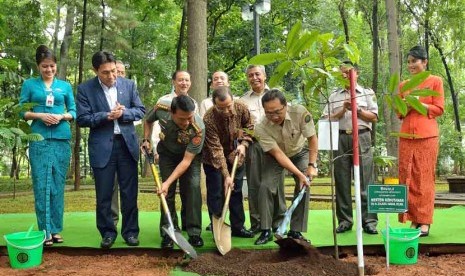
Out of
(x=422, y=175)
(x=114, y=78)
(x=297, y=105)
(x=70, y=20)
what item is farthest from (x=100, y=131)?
(x=70, y=20)

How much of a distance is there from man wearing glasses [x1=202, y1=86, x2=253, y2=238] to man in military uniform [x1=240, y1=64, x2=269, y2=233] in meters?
0.10

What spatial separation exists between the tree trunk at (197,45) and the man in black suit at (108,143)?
264 centimetres

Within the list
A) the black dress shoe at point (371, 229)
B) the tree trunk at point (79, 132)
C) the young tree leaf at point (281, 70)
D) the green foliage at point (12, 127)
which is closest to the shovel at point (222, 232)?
the young tree leaf at point (281, 70)

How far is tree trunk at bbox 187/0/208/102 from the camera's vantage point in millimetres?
7027

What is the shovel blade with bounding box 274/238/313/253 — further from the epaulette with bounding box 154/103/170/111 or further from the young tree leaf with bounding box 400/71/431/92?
the epaulette with bounding box 154/103/170/111

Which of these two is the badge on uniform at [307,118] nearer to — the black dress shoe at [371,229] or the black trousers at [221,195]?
the black trousers at [221,195]

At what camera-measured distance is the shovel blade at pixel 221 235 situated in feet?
13.1

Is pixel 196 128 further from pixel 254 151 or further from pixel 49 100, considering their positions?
pixel 49 100

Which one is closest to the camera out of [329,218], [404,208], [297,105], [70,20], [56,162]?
[404,208]

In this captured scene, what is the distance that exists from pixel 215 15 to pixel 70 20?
4.38 m

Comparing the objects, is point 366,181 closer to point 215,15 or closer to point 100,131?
point 100,131

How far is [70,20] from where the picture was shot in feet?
47.9

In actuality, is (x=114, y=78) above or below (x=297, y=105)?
above

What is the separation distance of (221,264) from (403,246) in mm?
1443
